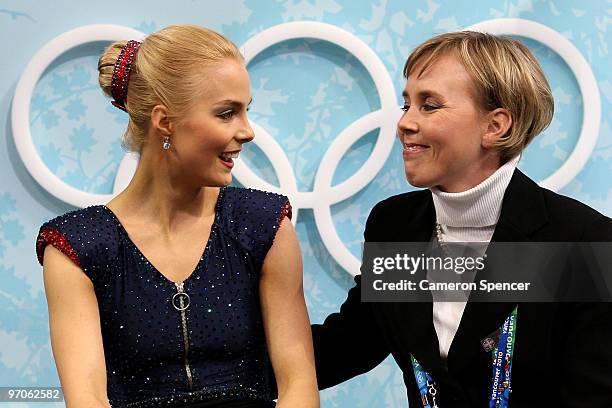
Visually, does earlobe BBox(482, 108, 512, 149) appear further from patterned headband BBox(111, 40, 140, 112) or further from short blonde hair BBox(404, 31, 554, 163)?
patterned headband BBox(111, 40, 140, 112)

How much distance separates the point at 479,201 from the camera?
180cm

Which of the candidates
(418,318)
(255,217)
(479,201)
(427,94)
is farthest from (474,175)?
(255,217)

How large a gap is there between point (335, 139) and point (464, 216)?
32.1 inches

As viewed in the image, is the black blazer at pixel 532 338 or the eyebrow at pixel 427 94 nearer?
the black blazer at pixel 532 338

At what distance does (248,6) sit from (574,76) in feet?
2.96

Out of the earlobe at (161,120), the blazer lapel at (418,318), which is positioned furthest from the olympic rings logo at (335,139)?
the earlobe at (161,120)

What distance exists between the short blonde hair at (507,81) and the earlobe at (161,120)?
497 millimetres

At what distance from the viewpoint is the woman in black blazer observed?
174cm

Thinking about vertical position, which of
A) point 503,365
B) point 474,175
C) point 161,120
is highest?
point 161,120

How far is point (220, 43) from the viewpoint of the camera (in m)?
1.75

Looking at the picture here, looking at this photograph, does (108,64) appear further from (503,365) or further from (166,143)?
(503,365)

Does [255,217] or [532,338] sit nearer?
[532,338]

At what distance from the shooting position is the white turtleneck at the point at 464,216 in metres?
1.79

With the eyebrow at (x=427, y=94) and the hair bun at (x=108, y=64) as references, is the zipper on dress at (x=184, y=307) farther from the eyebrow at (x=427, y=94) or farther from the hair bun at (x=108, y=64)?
the eyebrow at (x=427, y=94)
